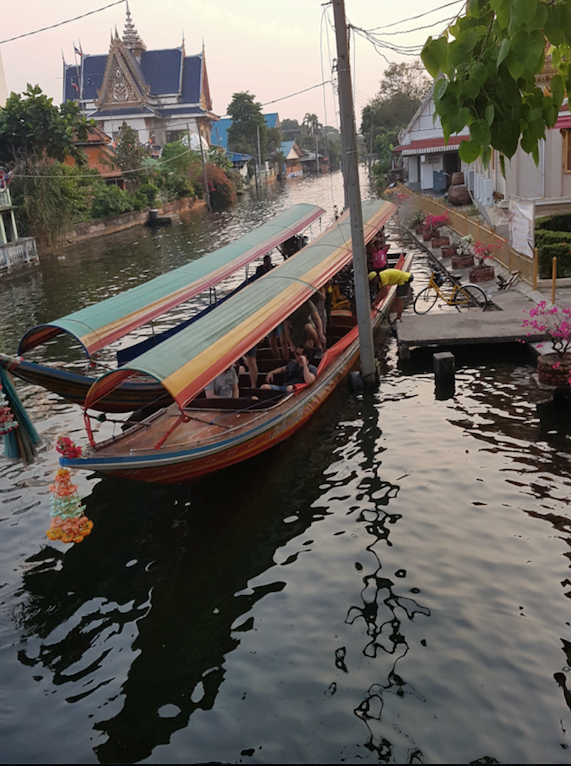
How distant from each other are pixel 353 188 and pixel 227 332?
3980 mm

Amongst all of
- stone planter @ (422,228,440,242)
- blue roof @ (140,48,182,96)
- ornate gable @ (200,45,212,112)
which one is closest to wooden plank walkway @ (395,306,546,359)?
stone planter @ (422,228,440,242)

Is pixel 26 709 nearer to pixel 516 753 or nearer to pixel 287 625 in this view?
pixel 287 625

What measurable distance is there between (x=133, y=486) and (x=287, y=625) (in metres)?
4.32

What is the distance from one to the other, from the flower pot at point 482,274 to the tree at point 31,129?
28.2 metres

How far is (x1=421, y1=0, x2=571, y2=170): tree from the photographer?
10.5ft

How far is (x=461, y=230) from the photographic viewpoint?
2639 centimetres

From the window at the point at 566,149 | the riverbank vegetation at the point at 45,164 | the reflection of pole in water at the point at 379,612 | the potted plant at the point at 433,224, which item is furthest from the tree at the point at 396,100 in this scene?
the reflection of pole in water at the point at 379,612

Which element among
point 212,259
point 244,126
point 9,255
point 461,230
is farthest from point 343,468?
point 244,126

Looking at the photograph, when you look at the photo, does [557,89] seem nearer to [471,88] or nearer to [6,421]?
[471,88]

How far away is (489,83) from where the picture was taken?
340 cm

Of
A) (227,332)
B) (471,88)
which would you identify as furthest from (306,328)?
(471,88)

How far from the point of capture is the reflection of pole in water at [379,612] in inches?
229

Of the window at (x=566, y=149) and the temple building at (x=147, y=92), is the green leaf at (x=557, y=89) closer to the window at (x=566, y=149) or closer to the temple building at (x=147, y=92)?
the window at (x=566, y=149)

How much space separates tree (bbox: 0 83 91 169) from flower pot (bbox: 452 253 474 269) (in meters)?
26.1
